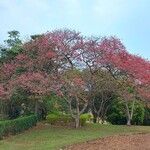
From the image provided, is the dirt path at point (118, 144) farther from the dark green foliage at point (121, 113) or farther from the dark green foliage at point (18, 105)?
the dark green foliage at point (121, 113)

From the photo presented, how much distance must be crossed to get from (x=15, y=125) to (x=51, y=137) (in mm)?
2850

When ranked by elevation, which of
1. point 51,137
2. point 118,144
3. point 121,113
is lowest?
point 118,144

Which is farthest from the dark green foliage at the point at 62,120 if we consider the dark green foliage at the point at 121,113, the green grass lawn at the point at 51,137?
the dark green foliage at the point at 121,113

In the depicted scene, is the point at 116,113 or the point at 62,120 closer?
the point at 62,120

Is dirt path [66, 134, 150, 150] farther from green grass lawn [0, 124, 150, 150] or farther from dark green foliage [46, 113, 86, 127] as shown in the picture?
dark green foliage [46, 113, 86, 127]

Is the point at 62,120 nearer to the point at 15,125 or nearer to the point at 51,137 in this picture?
the point at 15,125

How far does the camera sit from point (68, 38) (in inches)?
1039

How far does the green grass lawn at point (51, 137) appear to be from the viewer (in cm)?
1931

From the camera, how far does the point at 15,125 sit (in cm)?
2444

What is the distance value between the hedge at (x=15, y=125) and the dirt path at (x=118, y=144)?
16.7 feet

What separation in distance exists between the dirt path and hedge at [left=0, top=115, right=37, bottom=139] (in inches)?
200

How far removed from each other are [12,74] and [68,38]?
4.43m

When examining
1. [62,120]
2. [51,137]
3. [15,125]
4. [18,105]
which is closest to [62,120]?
[62,120]

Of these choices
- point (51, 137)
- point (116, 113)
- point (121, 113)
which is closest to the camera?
point (51, 137)
